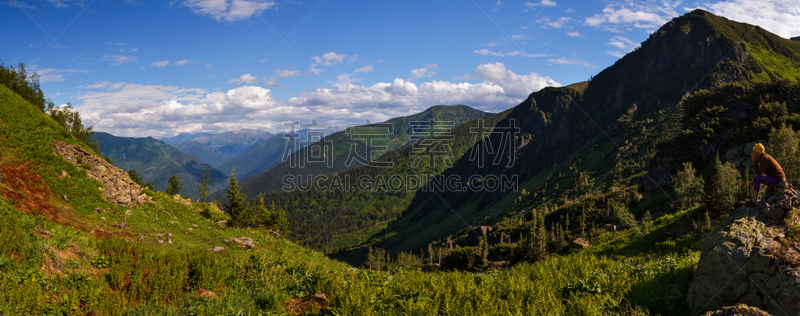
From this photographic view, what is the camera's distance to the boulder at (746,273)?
7691 millimetres

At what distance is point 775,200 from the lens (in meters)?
9.33

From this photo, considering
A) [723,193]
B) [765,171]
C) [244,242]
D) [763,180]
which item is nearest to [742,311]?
[763,180]

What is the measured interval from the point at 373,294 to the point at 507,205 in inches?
7347

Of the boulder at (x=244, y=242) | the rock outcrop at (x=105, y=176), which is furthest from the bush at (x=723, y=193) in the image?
the rock outcrop at (x=105, y=176)

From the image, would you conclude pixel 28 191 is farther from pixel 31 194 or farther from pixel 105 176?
pixel 105 176

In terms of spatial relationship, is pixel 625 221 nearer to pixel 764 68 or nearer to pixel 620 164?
pixel 620 164

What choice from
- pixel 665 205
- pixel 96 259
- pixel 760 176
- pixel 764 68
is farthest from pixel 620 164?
pixel 96 259

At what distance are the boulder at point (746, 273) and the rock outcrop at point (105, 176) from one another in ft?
114

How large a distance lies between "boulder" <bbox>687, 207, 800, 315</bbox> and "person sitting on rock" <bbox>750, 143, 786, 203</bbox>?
1452 millimetres

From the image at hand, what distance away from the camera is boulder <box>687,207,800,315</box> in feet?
25.2

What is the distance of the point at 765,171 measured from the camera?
1033 cm

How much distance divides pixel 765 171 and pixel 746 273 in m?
4.10

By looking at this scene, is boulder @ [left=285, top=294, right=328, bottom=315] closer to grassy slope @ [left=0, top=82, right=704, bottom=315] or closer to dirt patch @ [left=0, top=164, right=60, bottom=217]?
grassy slope @ [left=0, top=82, right=704, bottom=315]

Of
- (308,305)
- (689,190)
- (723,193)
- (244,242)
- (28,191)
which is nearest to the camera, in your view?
(308,305)
